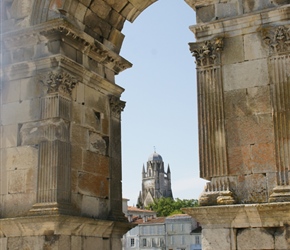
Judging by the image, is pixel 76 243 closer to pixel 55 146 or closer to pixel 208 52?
pixel 55 146

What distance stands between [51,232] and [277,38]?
18.7 ft

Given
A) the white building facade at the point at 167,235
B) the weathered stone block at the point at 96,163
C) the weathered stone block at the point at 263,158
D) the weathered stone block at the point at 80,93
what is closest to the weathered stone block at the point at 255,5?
the weathered stone block at the point at 263,158

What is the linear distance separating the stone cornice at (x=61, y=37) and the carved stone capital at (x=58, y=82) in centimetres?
87

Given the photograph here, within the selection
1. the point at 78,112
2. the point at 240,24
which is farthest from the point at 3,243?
the point at 240,24

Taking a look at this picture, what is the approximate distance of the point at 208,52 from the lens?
32.9 ft

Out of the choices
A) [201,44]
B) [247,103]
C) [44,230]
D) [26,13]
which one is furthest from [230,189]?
[26,13]

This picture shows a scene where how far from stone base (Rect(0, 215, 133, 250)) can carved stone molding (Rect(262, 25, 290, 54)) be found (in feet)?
16.7

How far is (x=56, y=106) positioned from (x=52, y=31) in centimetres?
171

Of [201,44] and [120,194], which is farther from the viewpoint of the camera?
[120,194]

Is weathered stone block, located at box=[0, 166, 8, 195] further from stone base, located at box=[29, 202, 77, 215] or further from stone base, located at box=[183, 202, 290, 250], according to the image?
stone base, located at box=[183, 202, 290, 250]

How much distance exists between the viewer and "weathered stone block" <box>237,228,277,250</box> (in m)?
8.87

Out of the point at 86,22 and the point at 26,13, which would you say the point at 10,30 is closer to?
the point at 26,13

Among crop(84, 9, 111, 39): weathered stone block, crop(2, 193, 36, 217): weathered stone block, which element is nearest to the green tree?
crop(84, 9, 111, 39): weathered stone block

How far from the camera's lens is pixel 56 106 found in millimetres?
11414
